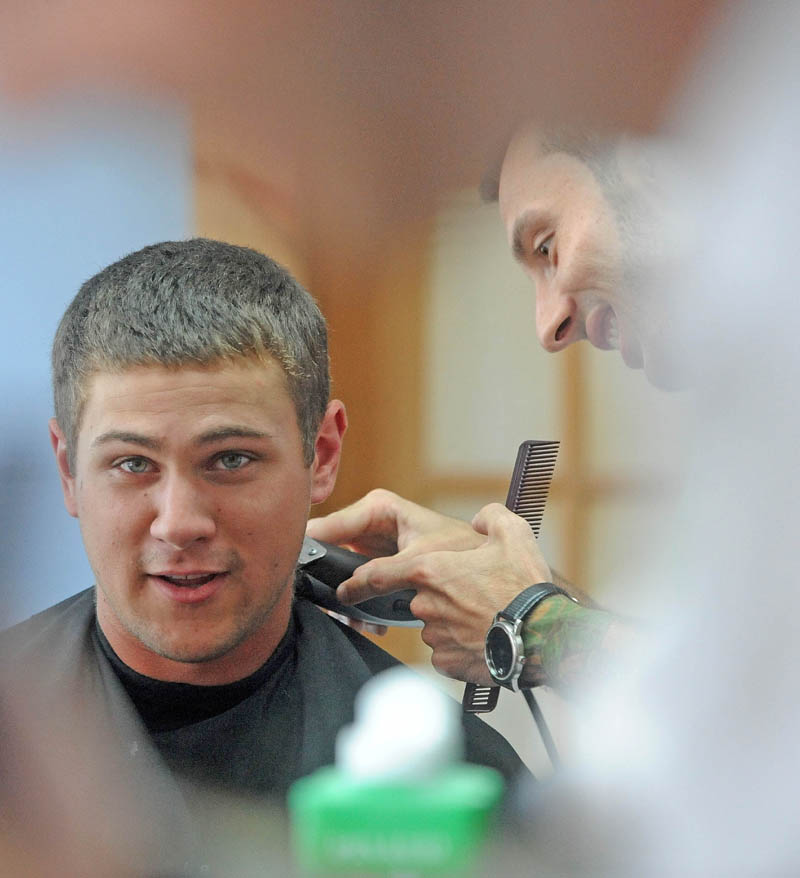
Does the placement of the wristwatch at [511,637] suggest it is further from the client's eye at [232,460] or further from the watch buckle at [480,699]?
the client's eye at [232,460]

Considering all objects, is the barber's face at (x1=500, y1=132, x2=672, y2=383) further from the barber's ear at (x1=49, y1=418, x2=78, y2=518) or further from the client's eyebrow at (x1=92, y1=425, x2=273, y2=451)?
the barber's ear at (x1=49, y1=418, x2=78, y2=518)

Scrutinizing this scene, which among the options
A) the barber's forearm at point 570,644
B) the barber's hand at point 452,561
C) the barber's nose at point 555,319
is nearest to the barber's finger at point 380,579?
the barber's hand at point 452,561

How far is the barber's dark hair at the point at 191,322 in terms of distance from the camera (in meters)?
0.95

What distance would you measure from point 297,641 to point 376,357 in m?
0.25

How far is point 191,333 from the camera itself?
37.4 inches

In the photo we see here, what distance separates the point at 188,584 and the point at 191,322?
0.64 ft

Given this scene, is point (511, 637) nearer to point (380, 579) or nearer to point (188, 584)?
point (380, 579)

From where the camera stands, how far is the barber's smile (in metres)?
0.96

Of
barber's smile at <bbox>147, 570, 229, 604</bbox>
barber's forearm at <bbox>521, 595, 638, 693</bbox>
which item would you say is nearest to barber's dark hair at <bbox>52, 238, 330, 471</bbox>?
barber's smile at <bbox>147, 570, 229, 604</bbox>

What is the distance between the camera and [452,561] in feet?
3.40

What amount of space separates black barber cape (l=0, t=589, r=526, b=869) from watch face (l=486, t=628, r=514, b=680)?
0.14ft

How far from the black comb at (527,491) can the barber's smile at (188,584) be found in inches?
→ 8.7

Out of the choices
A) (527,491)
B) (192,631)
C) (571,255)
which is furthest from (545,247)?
(192,631)

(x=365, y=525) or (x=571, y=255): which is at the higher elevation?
(x=571, y=255)
